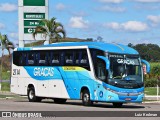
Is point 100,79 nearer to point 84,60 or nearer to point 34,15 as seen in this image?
point 84,60

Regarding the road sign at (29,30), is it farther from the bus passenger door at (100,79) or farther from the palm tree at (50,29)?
the bus passenger door at (100,79)

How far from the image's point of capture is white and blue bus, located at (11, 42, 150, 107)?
29.3 metres

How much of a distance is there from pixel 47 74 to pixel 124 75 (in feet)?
20.5

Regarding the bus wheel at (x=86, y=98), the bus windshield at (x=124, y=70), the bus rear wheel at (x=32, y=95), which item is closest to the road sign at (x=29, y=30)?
the bus rear wheel at (x=32, y=95)

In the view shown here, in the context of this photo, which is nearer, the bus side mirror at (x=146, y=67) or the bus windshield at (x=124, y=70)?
the bus windshield at (x=124, y=70)

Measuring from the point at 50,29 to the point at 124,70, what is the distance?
83.9ft

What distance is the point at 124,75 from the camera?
29.3 metres

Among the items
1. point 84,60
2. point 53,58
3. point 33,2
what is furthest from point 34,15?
point 84,60

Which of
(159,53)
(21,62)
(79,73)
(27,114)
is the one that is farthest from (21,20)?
(159,53)

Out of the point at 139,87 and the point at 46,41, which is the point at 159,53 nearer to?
the point at 46,41

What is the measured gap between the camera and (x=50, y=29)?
5412cm

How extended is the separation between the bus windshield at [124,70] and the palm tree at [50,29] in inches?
950

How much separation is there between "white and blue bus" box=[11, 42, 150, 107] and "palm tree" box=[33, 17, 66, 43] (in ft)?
57.4

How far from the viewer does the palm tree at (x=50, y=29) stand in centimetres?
5333
